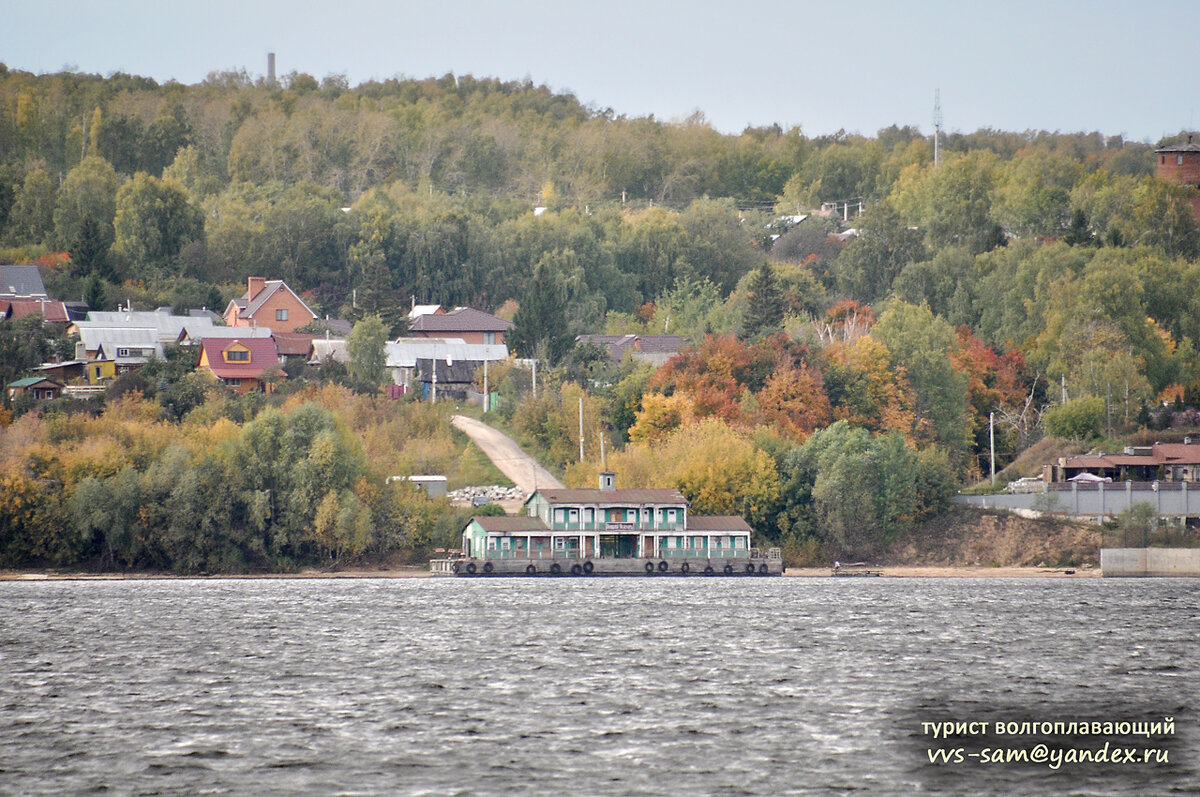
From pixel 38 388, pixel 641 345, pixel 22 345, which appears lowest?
pixel 38 388

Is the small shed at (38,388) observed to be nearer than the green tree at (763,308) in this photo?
Yes

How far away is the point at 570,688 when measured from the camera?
156ft

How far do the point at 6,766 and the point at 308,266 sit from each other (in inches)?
4271

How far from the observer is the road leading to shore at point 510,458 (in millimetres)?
101438

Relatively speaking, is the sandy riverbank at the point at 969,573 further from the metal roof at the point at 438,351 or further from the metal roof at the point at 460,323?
the metal roof at the point at 460,323

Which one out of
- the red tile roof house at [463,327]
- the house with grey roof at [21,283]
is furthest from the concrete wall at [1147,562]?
the house with grey roof at [21,283]

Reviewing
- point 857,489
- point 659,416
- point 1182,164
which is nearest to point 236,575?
point 659,416

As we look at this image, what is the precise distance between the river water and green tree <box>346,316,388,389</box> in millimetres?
32341

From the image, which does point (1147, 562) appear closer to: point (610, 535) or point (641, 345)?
point (610, 535)

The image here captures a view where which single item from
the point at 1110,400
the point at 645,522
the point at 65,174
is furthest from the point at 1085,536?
the point at 65,174

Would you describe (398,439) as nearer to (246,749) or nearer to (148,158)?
(246,749)

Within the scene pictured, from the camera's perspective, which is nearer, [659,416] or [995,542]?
[995,542]

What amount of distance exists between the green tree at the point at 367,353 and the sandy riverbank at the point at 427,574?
77.6 feet

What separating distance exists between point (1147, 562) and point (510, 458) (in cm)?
3954
